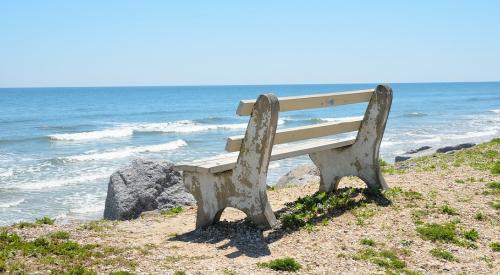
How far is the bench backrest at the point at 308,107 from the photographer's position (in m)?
6.40

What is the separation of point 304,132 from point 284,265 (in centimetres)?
200

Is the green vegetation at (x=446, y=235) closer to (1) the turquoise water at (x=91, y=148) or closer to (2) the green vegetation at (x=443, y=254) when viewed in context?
(2) the green vegetation at (x=443, y=254)

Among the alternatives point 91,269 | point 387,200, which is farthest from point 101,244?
point 387,200

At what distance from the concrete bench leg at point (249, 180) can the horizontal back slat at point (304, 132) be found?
0.14 meters

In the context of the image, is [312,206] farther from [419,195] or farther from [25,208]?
[25,208]

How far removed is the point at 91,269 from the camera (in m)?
5.54

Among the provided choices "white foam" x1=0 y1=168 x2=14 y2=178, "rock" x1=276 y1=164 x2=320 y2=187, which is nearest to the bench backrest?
"rock" x1=276 y1=164 x2=320 y2=187

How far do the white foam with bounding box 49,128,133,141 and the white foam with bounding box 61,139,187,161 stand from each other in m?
5.86

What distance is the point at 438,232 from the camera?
6.81 metres

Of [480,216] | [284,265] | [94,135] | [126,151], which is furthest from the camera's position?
[94,135]

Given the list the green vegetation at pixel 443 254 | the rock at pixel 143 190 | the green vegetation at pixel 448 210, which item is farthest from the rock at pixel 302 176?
the green vegetation at pixel 443 254

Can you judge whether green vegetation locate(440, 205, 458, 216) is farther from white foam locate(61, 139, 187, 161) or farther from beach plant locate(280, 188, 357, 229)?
white foam locate(61, 139, 187, 161)

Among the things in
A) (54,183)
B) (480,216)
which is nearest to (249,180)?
(480,216)

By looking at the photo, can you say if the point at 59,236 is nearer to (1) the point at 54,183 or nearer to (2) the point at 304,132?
(2) the point at 304,132
